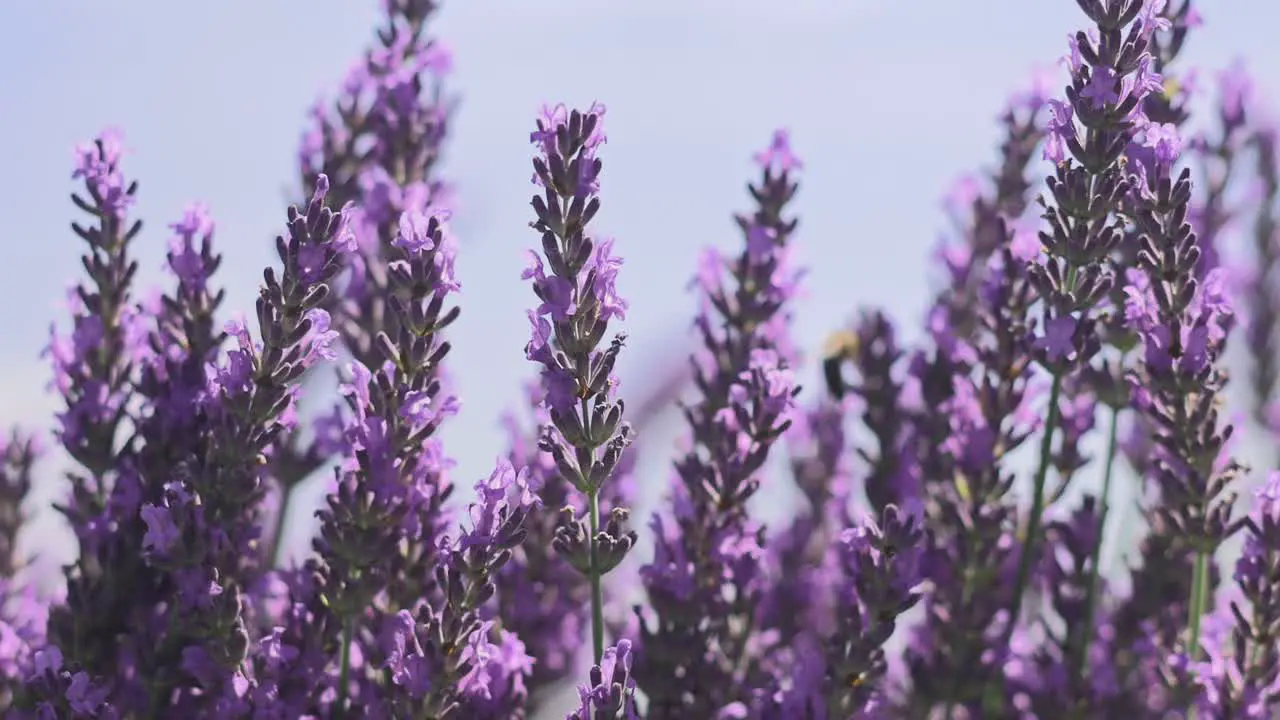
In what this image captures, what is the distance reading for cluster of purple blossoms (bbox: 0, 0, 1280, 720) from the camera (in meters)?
2.11

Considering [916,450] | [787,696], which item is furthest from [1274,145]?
[787,696]

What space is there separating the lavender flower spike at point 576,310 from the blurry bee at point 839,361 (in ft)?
4.82

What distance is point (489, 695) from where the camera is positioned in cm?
228

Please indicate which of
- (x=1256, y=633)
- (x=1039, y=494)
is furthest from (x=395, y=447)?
(x=1256, y=633)

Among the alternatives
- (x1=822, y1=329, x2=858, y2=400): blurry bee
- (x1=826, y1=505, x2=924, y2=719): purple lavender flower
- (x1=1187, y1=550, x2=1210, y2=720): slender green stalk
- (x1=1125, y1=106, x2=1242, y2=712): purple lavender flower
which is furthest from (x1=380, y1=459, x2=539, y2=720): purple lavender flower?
(x1=822, y1=329, x2=858, y2=400): blurry bee

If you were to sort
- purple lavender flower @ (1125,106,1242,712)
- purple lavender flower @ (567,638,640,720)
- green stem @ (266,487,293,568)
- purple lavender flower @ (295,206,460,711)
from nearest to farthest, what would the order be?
purple lavender flower @ (567,638,640,720), purple lavender flower @ (295,206,460,711), purple lavender flower @ (1125,106,1242,712), green stem @ (266,487,293,568)

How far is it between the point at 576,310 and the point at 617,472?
45.5 inches

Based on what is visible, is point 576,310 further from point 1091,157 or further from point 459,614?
point 1091,157

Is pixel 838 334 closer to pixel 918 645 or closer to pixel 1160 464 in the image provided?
pixel 918 645

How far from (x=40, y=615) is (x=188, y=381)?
1.99ft

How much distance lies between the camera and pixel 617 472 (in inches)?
123

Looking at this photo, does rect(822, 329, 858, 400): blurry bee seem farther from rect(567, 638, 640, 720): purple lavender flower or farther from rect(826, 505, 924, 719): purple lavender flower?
rect(567, 638, 640, 720): purple lavender flower

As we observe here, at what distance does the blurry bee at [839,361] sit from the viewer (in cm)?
352

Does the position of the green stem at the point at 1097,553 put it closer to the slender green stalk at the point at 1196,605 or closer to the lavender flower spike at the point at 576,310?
the slender green stalk at the point at 1196,605
